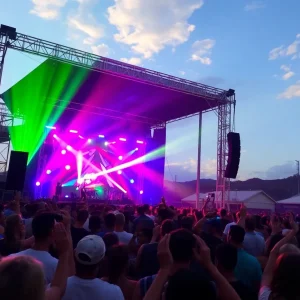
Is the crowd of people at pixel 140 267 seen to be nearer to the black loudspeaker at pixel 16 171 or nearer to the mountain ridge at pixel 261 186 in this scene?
the black loudspeaker at pixel 16 171

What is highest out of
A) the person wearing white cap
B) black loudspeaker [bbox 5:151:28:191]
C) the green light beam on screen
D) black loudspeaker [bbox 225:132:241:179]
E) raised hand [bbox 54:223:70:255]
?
the green light beam on screen

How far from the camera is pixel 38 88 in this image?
17609 mm

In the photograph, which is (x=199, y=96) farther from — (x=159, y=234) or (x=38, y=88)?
(x=159, y=234)

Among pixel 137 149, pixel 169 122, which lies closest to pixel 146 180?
pixel 137 149

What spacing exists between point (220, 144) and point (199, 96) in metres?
2.42

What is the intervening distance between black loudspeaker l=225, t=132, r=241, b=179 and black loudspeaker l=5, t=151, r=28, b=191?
754cm

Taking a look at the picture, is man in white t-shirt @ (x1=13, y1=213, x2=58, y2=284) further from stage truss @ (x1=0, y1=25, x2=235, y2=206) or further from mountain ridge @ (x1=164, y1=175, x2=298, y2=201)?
mountain ridge @ (x1=164, y1=175, x2=298, y2=201)

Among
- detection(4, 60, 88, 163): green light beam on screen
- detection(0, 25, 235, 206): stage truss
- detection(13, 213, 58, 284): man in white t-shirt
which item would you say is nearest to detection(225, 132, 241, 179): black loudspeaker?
detection(0, 25, 235, 206): stage truss

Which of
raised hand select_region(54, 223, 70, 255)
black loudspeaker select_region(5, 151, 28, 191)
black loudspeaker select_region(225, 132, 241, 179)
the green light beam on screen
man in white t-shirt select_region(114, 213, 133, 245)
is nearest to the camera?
raised hand select_region(54, 223, 70, 255)

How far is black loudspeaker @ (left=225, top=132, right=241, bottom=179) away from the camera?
A: 13.9 meters

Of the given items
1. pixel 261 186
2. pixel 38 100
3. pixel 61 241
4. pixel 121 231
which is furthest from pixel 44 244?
pixel 261 186

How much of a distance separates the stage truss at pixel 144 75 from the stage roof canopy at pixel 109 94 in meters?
0.05

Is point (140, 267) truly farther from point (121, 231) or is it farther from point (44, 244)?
point (121, 231)

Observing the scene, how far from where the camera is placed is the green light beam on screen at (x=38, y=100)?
1619 cm
